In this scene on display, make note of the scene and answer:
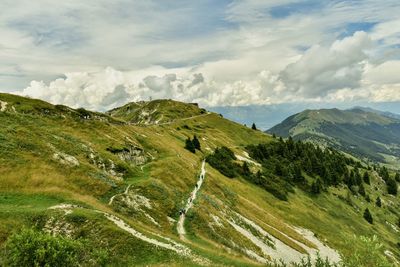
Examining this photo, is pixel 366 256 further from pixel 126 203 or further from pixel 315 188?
pixel 315 188

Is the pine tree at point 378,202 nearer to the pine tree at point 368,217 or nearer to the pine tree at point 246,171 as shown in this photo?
the pine tree at point 368,217

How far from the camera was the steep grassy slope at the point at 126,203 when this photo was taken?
42319mm

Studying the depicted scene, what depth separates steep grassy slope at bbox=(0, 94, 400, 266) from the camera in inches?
1666

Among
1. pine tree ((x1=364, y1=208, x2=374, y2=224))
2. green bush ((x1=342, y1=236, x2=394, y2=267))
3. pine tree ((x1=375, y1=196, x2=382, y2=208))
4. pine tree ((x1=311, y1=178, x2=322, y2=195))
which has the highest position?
green bush ((x1=342, y1=236, x2=394, y2=267))

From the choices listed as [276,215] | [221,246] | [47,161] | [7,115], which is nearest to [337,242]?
[276,215]

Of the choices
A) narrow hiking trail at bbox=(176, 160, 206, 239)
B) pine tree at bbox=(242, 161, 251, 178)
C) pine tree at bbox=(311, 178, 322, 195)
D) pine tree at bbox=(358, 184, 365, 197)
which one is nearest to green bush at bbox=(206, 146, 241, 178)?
pine tree at bbox=(242, 161, 251, 178)

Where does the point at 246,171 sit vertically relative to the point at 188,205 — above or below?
above

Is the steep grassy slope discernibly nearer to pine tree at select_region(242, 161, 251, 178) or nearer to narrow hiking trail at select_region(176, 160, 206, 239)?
narrow hiking trail at select_region(176, 160, 206, 239)

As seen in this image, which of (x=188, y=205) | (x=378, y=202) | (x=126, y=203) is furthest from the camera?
(x=378, y=202)

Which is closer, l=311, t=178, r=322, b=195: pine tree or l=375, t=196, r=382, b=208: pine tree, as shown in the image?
l=311, t=178, r=322, b=195: pine tree

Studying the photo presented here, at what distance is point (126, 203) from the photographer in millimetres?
57531

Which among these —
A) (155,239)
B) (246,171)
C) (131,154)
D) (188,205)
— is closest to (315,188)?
(246,171)

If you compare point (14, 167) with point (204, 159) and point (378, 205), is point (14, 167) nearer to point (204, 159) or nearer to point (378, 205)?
point (204, 159)

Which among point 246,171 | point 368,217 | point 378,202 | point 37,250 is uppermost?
point 37,250
